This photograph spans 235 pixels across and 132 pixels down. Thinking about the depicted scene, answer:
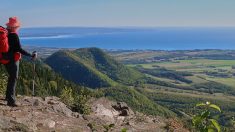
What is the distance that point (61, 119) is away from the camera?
633 inches

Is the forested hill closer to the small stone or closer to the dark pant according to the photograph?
the dark pant

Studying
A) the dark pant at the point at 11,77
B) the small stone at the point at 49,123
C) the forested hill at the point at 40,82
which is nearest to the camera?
the small stone at the point at 49,123

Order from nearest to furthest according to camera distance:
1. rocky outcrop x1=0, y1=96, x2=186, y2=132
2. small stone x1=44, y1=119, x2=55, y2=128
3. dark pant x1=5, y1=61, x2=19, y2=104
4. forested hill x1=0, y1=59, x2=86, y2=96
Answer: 1. rocky outcrop x1=0, y1=96, x2=186, y2=132
2. small stone x1=44, y1=119, x2=55, y2=128
3. dark pant x1=5, y1=61, x2=19, y2=104
4. forested hill x1=0, y1=59, x2=86, y2=96

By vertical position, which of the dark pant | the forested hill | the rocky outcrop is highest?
the dark pant

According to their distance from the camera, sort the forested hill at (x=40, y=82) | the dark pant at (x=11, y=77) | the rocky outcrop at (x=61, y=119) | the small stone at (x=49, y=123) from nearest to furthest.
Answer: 1. the rocky outcrop at (x=61, y=119)
2. the small stone at (x=49, y=123)
3. the dark pant at (x=11, y=77)
4. the forested hill at (x=40, y=82)

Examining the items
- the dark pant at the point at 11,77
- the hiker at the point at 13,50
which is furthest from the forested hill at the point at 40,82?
the hiker at the point at 13,50

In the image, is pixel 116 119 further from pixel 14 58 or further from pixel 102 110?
pixel 14 58

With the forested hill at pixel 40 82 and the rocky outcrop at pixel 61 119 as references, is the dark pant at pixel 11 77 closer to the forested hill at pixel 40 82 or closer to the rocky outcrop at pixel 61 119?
the rocky outcrop at pixel 61 119

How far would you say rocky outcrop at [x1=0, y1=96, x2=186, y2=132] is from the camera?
1392cm

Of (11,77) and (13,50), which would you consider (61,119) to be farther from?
(13,50)

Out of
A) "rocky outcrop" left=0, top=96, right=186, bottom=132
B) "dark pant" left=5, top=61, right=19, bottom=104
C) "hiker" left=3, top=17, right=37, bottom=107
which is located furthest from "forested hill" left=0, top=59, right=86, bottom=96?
"hiker" left=3, top=17, right=37, bottom=107

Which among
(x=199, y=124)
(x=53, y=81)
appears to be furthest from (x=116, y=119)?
(x=53, y=81)

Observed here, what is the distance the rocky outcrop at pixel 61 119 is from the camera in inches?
548

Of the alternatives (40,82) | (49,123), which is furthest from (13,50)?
(40,82)
